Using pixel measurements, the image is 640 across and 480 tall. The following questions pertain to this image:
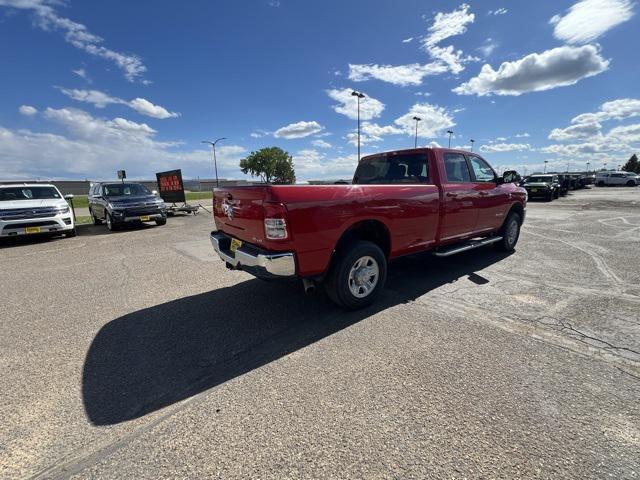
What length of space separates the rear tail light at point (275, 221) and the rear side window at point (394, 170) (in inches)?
99.8

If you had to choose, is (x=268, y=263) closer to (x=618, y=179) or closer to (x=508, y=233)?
(x=508, y=233)

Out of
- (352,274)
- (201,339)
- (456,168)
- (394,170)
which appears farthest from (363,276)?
(456,168)

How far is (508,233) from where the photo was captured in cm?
656

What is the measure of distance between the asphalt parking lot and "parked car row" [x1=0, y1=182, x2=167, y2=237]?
4808mm

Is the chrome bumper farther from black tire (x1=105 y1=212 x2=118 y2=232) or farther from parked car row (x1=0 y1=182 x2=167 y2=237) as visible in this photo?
black tire (x1=105 y1=212 x2=118 y2=232)

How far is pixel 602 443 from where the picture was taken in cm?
191

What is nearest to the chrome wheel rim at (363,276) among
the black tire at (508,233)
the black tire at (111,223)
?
the black tire at (508,233)

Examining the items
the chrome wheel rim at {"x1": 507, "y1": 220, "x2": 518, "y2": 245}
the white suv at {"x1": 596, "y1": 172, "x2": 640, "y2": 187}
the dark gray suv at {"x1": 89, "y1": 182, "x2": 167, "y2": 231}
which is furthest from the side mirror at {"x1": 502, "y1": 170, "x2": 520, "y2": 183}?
the white suv at {"x1": 596, "y1": 172, "x2": 640, "y2": 187}

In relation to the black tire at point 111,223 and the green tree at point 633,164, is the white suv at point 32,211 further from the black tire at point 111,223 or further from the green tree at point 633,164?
the green tree at point 633,164

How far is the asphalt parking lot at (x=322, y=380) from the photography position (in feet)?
6.04

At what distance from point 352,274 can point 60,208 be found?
9633 mm

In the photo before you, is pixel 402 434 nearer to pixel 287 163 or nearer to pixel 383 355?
pixel 383 355

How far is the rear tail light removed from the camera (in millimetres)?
3080

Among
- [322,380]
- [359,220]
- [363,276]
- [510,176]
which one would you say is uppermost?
[510,176]
